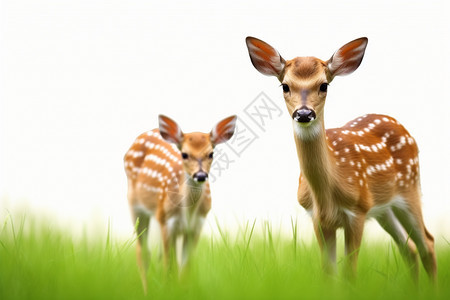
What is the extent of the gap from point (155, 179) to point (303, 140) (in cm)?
158

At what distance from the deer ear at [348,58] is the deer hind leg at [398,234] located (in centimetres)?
126

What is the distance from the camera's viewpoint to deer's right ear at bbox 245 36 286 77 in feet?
15.4

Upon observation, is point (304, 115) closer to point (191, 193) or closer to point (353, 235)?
point (353, 235)

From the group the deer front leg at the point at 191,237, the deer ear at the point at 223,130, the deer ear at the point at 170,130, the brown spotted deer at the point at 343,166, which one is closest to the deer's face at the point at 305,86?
the brown spotted deer at the point at 343,166

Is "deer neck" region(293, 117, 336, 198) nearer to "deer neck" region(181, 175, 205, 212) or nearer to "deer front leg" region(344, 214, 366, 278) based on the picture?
"deer front leg" region(344, 214, 366, 278)

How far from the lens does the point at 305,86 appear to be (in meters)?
4.45

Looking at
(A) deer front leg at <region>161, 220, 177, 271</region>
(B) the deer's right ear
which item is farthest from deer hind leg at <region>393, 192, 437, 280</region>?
(A) deer front leg at <region>161, 220, 177, 271</region>

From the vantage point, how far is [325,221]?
473 centimetres

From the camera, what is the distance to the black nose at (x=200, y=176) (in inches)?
192

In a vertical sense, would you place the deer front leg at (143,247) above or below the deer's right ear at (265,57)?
below

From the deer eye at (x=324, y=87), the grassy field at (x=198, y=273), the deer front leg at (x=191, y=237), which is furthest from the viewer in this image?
the deer front leg at (x=191, y=237)

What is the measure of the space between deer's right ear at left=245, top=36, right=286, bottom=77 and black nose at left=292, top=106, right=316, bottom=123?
1.71 ft

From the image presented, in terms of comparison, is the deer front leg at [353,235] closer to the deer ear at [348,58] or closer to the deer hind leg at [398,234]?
the deer hind leg at [398,234]

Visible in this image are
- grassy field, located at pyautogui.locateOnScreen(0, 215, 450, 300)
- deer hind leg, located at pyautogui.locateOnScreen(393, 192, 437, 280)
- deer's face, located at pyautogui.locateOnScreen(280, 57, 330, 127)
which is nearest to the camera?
grassy field, located at pyautogui.locateOnScreen(0, 215, 450, 300)
